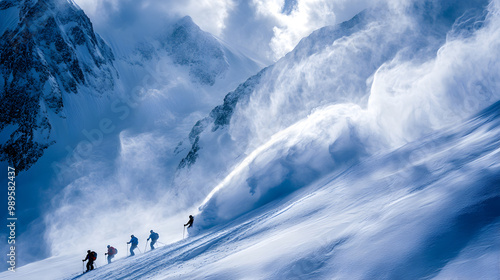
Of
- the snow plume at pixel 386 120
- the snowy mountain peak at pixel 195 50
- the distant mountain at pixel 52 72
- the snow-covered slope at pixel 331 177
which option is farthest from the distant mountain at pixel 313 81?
the snowy mountain peak at pixel 195 50

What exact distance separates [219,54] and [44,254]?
8250 cm

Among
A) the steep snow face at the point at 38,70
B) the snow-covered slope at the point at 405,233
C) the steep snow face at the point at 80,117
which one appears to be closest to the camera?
the snow-covered slope at the point at 405,233

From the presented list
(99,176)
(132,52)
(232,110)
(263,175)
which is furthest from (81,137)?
(263,175)

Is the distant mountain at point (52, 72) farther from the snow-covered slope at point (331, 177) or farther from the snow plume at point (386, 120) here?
the snow plume at point (386, 120)

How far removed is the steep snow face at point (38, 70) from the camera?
58094 mm

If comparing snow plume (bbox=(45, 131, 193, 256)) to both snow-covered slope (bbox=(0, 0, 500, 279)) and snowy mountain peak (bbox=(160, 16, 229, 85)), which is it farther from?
snowy mountain peak (bbox=(160, 16, 229, 85))

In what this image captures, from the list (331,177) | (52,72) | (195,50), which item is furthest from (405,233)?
(195,50)

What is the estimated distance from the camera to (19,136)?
190ft

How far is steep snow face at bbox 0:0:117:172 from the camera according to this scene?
191 ft

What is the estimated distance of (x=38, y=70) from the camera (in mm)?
63719

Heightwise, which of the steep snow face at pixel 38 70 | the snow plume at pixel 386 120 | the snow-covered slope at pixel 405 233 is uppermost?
the steep snow face at pixel 38 70

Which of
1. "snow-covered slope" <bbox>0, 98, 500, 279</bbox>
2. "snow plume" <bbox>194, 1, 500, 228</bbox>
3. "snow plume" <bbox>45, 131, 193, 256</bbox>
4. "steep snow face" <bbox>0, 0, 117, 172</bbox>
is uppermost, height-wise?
"steep snow face" <bbox>0, 0, 117, 172</bbox>

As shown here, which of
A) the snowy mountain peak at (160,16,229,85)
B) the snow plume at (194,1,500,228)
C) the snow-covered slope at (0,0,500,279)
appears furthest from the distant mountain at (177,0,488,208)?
the snowy mountain peak at (160,16,229,85)

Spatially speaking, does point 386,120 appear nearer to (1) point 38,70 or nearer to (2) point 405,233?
(2) point 405,233
